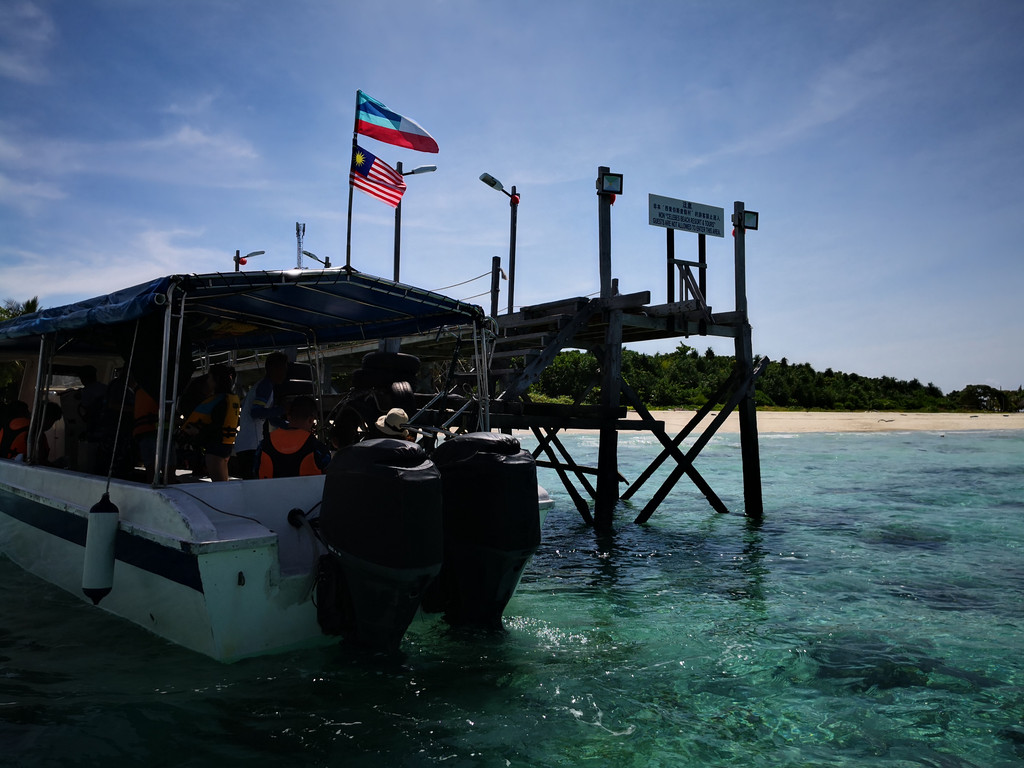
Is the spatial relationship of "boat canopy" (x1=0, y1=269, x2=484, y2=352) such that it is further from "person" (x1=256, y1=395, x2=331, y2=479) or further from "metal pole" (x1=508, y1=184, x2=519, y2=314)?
"metal pole" (x1=508, y1=184, x2=519, y2=314)

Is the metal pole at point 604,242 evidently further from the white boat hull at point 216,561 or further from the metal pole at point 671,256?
the white boat hull at point 216,561

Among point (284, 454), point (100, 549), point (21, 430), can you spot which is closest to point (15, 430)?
point (21, 430)

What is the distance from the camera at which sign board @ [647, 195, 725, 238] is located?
10359 mm

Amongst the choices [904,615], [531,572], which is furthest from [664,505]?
[904,615]

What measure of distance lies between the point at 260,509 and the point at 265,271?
5.51ft

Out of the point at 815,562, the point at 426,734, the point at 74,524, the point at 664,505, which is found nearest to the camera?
the point at 426,734

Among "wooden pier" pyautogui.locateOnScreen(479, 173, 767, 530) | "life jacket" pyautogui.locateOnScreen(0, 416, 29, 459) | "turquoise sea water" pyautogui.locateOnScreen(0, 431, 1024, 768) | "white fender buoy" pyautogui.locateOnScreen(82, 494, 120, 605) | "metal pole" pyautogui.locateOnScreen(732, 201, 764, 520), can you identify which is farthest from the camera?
"metal pole" pyautogui.locateOnScreen(732, 201, 764, 520)

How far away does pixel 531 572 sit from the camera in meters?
8.37

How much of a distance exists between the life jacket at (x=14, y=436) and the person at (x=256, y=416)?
3.08 meters

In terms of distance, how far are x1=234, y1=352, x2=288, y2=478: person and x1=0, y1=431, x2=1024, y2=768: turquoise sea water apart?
5.39 feet

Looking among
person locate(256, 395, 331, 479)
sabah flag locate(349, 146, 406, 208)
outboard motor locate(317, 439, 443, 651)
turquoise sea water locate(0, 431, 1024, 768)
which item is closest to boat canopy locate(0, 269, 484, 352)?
person locate(256, 395, 331, 479)

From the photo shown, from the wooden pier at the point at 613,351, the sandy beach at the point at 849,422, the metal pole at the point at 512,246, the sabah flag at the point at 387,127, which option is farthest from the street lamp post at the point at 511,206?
the sandy beach at the point at 849,422

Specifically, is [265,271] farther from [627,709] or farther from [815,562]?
[815,562]

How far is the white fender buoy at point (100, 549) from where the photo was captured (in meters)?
4.75
